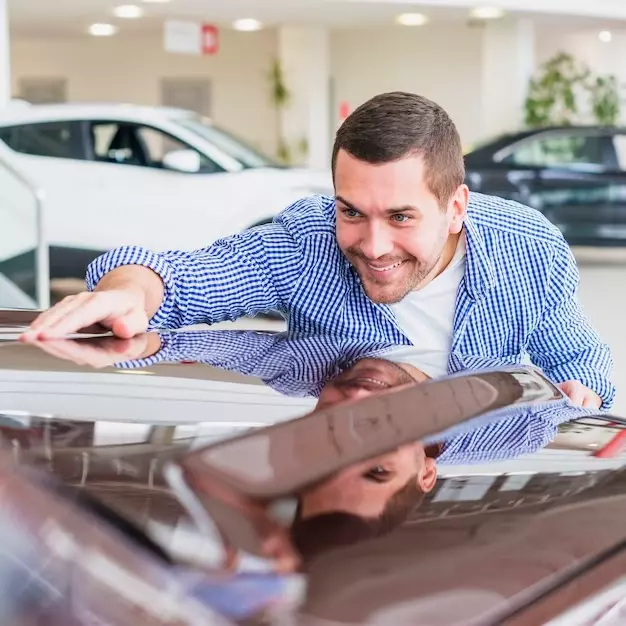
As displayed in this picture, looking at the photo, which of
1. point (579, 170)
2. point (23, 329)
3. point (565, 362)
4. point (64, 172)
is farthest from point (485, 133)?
point (23, 329)

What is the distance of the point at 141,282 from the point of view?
190 centimetres

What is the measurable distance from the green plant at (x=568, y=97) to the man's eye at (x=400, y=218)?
43.7ft

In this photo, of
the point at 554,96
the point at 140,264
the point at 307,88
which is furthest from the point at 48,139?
the point at 307,88

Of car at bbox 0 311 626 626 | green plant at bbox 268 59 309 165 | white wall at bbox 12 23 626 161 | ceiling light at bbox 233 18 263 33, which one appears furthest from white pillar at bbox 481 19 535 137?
car at bbox 0 311 626 626

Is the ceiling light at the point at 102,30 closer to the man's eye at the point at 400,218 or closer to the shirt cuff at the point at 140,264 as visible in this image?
the shirt cuff at the point at 140,264

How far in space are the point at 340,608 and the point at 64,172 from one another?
7.76 m

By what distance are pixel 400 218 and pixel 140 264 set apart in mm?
458

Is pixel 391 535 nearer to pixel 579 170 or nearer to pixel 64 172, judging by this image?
pixel 64 172

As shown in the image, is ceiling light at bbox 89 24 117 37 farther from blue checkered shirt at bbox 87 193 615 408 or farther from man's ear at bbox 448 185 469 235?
man's ear at bbox 448 185 469 235

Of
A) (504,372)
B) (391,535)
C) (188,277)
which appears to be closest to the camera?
(391,535)

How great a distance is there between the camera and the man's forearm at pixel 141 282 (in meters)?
1.85

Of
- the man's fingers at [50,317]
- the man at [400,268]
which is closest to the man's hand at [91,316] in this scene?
the man's fingers at [50,317]

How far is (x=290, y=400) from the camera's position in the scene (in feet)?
3.63

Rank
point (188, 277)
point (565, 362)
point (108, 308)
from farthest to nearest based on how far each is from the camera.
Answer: point (565, 362) → point (188, 277) → point (108, 308)
